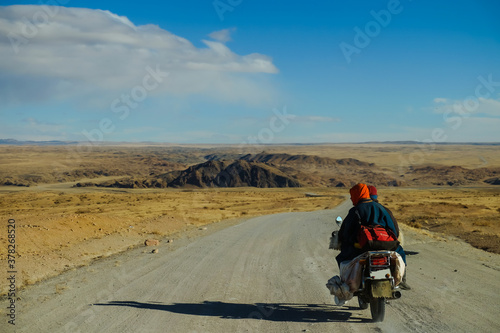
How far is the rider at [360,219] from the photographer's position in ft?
20.4

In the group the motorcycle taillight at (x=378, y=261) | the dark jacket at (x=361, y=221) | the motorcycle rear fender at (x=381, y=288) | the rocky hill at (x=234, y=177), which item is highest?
the dark jacket at (x=361, y=221)

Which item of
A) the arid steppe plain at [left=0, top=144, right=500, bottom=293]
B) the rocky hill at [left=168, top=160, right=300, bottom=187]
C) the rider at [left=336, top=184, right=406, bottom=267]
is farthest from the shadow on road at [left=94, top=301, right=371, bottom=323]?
the rocky hill at [left=168, top=160, right=300, bottom=187]

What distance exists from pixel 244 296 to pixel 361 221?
3.01m

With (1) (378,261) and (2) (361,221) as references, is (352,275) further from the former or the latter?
(2) (361,221)

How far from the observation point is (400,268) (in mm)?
6051

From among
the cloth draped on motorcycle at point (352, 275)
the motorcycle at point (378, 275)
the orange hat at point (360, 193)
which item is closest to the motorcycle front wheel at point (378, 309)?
the motorcycle at point (378, 275)

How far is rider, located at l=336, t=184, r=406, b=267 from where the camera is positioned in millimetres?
6230

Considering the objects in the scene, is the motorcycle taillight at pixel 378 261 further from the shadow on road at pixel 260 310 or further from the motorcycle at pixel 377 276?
the shadow on road at pixel 260 310

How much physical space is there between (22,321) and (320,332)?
4.87m

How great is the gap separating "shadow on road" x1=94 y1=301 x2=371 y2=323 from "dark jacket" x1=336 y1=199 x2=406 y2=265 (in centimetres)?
109

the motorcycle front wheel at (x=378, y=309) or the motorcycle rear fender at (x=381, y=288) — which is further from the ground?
the motorcycle rear fender at (x=381, y=288)

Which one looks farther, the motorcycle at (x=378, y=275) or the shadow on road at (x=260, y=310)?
the shadow on road at (x=260, y=310)

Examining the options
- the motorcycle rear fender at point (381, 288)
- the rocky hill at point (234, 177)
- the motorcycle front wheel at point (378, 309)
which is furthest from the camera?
the rocky hill at point (234, 177)

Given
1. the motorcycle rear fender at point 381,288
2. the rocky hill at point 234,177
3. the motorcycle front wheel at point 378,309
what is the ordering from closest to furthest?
the motorcycle rear fender at point 381,288 → the motorcycle front wheel at point 378,309 → the rocky hill at point 234,177
